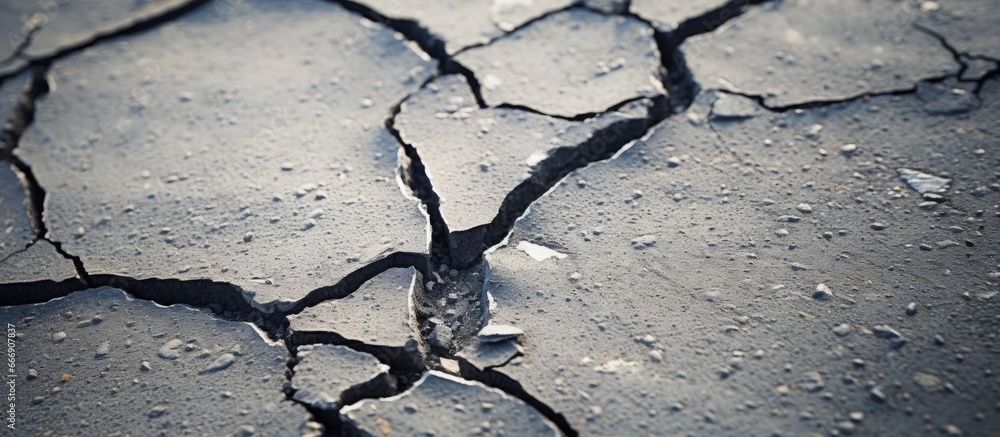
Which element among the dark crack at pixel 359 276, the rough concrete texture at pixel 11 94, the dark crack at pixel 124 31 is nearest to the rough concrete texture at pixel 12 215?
the rough concrete texture at pixel 11 94

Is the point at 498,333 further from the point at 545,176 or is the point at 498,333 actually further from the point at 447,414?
the point at 545,176

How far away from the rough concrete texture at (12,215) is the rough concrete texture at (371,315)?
100cm

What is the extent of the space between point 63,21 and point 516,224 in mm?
2530

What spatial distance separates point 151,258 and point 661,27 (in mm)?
1927

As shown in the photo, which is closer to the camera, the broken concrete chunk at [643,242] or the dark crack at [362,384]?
the dark crack at [362,384]

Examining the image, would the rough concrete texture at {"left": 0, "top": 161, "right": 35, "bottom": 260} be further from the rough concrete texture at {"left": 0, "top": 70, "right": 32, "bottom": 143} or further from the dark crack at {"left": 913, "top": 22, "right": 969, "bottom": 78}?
the dark crack at {"left": 913, "top": 22, "right": 969, "bottom": 78}

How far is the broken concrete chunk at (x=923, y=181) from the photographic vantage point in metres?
1.95

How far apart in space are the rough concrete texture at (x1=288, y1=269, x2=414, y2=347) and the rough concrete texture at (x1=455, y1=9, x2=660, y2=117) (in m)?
0.86

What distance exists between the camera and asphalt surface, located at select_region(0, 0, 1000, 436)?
1568 mm

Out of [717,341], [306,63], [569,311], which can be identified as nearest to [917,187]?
[717,341]

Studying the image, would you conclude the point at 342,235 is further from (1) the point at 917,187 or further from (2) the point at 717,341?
(1) the point at 917,187

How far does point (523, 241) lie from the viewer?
194cm

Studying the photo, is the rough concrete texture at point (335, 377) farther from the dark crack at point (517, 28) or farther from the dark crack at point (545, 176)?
the dark crack at point (517, 28)

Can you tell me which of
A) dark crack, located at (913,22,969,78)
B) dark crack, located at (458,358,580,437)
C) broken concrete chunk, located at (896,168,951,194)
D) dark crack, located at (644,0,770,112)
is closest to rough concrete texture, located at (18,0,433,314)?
dark crack, located at (458,358,580,437)
